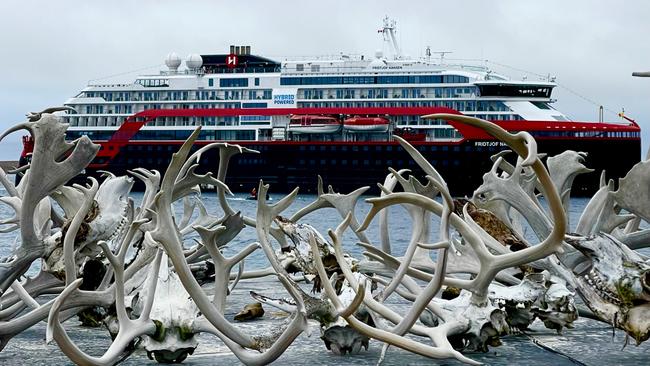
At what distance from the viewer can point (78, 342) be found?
7.23m

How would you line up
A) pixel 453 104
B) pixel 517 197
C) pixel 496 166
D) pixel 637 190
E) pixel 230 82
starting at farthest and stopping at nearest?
pixel 230 82 < pixel 453 104 < pixel 496 166 < pixel 517 197 < pixel 637 190

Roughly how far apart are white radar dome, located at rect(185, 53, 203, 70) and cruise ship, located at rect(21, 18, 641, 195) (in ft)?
0.31

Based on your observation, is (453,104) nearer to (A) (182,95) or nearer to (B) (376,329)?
(A) (182,95)

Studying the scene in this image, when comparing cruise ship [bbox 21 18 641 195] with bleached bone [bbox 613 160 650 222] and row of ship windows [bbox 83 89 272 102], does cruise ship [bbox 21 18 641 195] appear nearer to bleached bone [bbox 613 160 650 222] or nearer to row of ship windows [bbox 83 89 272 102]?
row of ship windows [bbox 83 89 272 102]

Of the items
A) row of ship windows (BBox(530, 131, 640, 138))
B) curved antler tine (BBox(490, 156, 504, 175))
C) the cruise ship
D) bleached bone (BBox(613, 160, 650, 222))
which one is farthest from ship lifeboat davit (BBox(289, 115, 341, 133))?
bleached bone (BBox(613, 160, 650, 222))

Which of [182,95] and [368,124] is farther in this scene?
[182,95]

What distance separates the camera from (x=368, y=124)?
65312 mm

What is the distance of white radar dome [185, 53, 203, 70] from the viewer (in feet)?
238

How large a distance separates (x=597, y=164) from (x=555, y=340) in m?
56.5

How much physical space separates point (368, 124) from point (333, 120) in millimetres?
2538

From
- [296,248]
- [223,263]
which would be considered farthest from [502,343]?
[223,263]

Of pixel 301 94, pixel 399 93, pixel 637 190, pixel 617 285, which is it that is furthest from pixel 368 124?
pixel 617 285

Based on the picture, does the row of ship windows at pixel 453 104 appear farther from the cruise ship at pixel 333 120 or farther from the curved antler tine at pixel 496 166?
the curved antler tine at pixel 496 166

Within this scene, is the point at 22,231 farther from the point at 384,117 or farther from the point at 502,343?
the point at 384,117
